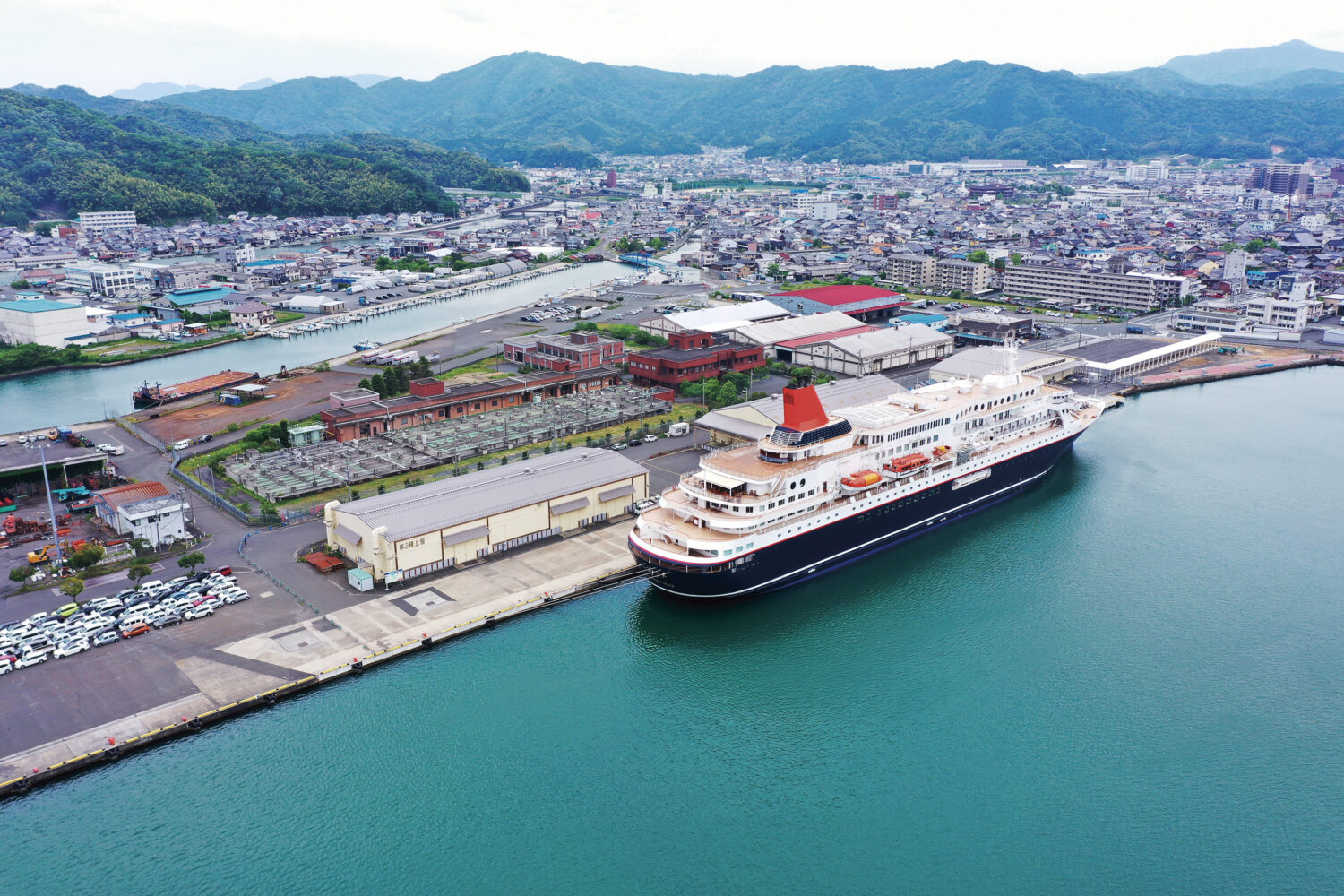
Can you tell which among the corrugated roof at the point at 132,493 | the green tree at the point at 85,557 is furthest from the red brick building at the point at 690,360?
the green tree at the point at 85,557

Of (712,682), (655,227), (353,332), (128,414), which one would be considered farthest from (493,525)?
(655,227)

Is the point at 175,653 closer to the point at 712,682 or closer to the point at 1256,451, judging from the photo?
the point at 712,682

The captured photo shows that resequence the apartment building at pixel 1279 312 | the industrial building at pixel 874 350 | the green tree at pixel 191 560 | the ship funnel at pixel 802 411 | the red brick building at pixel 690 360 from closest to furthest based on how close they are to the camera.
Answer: the green tree at pixel 191 560 < the ship funnel at pixel 802 411 < the red brick building at pixel 690 360 < the industrial building at pixel 874 350 < the apartment building at pixel 1279 312

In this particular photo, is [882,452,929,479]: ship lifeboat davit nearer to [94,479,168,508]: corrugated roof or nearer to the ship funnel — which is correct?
the ship funnel

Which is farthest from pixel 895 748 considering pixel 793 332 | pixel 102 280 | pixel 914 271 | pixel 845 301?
pixel 102 280

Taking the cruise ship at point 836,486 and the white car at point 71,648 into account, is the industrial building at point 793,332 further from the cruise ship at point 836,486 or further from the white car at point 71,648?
the white car at point 71,648

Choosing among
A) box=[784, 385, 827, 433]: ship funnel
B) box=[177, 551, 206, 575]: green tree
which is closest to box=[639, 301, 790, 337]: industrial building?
box=[784, 385, 827, 433]: ship funnel

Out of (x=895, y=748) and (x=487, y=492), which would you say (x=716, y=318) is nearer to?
(x=487, y=492)
